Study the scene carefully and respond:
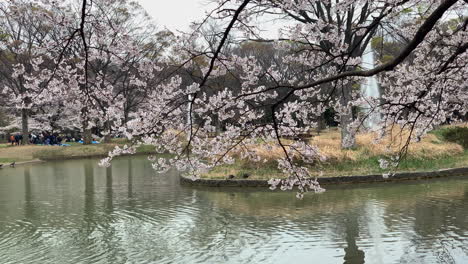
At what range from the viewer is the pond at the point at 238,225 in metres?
5.95

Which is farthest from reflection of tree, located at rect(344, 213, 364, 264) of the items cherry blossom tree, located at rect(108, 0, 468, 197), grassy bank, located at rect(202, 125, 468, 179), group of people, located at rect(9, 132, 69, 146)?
group of people, located at rect(9, 132, 69, 146)

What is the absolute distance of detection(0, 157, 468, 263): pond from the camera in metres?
5.95

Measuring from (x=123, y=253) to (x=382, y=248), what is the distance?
3773 millimetres

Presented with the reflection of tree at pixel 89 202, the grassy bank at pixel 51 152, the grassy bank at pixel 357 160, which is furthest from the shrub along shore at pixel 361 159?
the grassy bank at pixel 51 152

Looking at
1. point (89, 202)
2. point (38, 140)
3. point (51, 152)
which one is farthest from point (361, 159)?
point (38, 140)

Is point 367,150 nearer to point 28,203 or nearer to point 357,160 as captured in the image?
point 357,160

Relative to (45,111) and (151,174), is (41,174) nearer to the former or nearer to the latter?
(151,174)

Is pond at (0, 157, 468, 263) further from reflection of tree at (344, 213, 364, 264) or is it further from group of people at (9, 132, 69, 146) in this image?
group of people at (9, 132, 69, 146)

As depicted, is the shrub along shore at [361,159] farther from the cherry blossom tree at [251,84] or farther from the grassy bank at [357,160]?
the cherry blossom tree at [251,84]

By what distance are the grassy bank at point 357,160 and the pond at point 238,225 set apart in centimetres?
111

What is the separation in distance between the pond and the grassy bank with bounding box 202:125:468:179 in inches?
43.5

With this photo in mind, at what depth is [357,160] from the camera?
13180 millimetres

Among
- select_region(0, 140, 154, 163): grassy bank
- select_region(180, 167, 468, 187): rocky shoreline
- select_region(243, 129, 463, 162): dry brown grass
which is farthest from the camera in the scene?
select_region(0, 140, 154, 163): grassy bank

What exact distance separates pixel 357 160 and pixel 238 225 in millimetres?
6787
